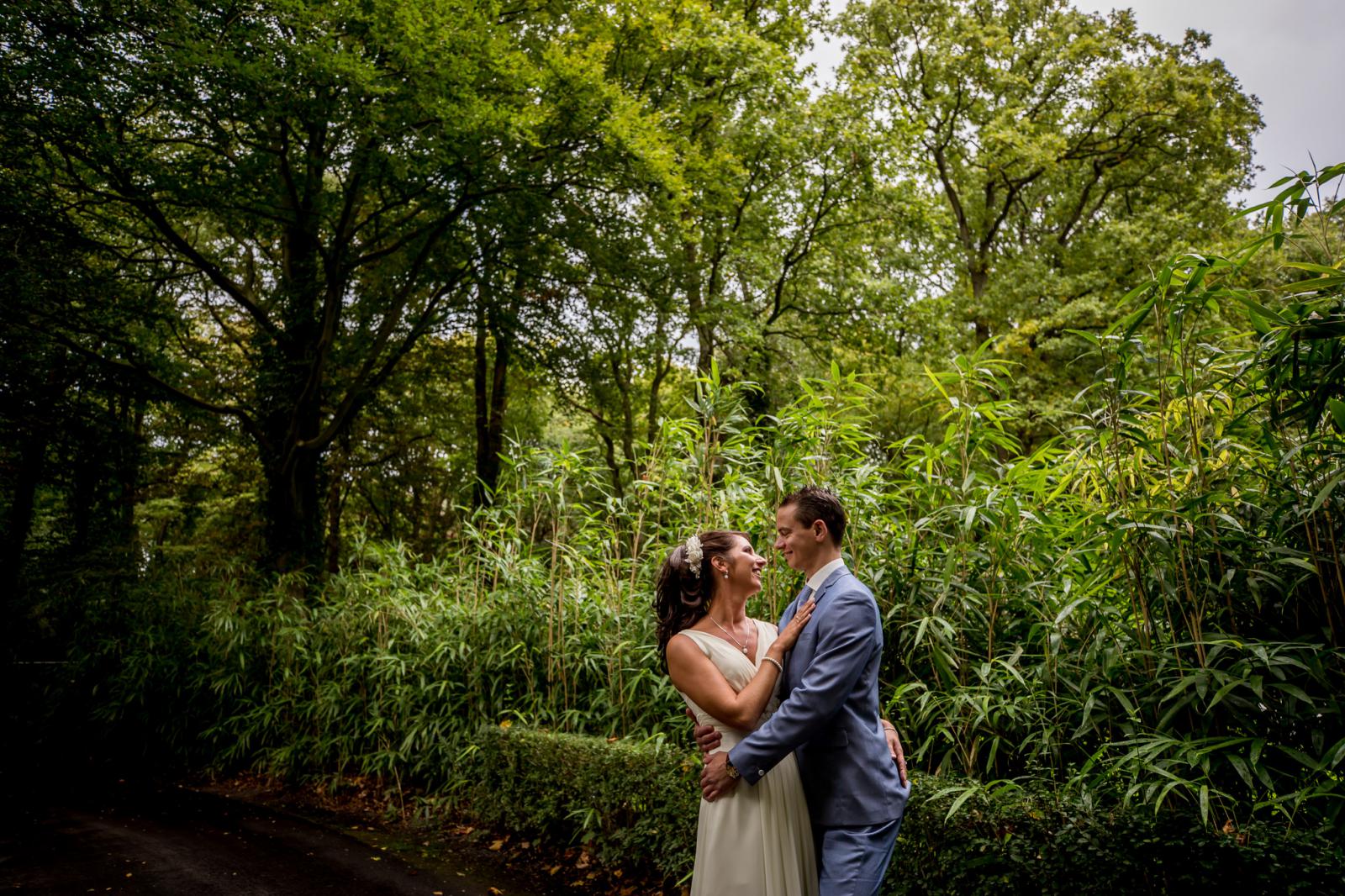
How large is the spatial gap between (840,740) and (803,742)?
0.15m

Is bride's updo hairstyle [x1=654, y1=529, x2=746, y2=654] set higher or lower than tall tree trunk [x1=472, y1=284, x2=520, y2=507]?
lower

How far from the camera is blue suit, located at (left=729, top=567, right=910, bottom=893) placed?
220cm

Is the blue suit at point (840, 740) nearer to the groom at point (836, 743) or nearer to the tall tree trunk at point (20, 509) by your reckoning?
the groom at point (836, 743)

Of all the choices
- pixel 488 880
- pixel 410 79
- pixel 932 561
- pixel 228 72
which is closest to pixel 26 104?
pixel 228 72

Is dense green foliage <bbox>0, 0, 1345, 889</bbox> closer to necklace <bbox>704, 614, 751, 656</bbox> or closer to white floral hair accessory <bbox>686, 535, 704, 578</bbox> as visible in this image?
necklace <bbox>704, 614, 751, 656</bbox>

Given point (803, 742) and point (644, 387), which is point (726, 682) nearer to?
point (803, 742)

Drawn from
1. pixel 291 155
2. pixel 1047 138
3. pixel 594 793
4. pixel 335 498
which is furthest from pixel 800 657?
pixel 1047 138

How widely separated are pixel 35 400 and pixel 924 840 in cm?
1082

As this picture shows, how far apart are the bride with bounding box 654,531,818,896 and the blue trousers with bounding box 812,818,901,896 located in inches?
5.0

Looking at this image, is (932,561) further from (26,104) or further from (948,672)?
(26,104)

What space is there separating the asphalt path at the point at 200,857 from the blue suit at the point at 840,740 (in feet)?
10.7

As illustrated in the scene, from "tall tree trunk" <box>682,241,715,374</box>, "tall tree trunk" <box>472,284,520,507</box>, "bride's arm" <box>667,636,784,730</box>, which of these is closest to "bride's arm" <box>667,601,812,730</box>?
"bride's arm" <box>667,636,784,730</box>

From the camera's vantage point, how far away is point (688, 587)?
267 centimetres

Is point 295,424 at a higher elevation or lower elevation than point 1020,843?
higher
